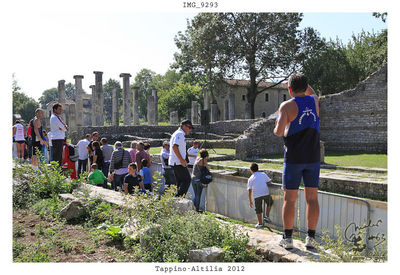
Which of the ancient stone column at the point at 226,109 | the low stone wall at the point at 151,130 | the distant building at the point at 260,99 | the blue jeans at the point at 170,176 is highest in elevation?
the distant building at the point at 260,99

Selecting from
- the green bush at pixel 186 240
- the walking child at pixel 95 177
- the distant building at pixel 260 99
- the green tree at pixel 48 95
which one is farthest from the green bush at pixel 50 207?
the green tree at pixel 48 95

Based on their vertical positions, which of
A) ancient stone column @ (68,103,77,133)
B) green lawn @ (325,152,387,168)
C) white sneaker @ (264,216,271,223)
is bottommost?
white sneaker @ (264,216,271,223)

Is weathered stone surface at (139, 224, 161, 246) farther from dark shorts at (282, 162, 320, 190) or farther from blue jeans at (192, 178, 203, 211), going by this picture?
blue jeans at (192, 178, 203, 211)

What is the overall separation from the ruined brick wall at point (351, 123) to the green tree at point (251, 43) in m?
10.8

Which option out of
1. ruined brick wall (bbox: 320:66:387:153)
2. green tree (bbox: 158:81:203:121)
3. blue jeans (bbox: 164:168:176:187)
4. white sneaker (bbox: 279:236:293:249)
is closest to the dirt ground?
white sneaker (bbox: 279:236:293:249)

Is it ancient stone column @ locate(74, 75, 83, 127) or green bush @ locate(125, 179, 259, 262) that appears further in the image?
ancient stone column @ locate(74, 75, 83, 127)

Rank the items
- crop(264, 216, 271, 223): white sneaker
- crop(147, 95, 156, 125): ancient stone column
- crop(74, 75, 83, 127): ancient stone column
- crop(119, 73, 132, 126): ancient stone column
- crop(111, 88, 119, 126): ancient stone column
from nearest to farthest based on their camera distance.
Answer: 1. crop(264, 216, 271, 223): white sneaker
2. crop(74, 75, 83, 127): ancient stone column
3. crop(119, 73, 132, 126): ancient stone column
4. crop(111, 88, 119, 126): ancient stone column
5. crop(147, 95, 156, 125): ancient stone column

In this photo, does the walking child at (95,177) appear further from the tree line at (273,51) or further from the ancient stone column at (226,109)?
the ancient stone column at (226,109)

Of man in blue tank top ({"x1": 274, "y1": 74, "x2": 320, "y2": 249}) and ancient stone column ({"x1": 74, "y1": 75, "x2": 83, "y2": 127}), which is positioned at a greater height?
ancient stone column ({"x1": 74, "y1": 75, "x2": 83, "y2": 127})

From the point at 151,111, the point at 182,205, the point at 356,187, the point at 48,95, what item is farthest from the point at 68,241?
the point at 48,95

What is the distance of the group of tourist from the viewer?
11.3ft

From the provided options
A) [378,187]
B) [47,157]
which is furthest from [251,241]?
[47,157]

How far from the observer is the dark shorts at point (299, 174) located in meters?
3.46

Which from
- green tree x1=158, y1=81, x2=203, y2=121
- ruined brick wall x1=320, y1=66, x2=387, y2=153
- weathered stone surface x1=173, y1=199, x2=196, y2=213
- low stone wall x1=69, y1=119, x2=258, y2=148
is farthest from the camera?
green tree x1=158, y1=81, x2=203, y2=121
